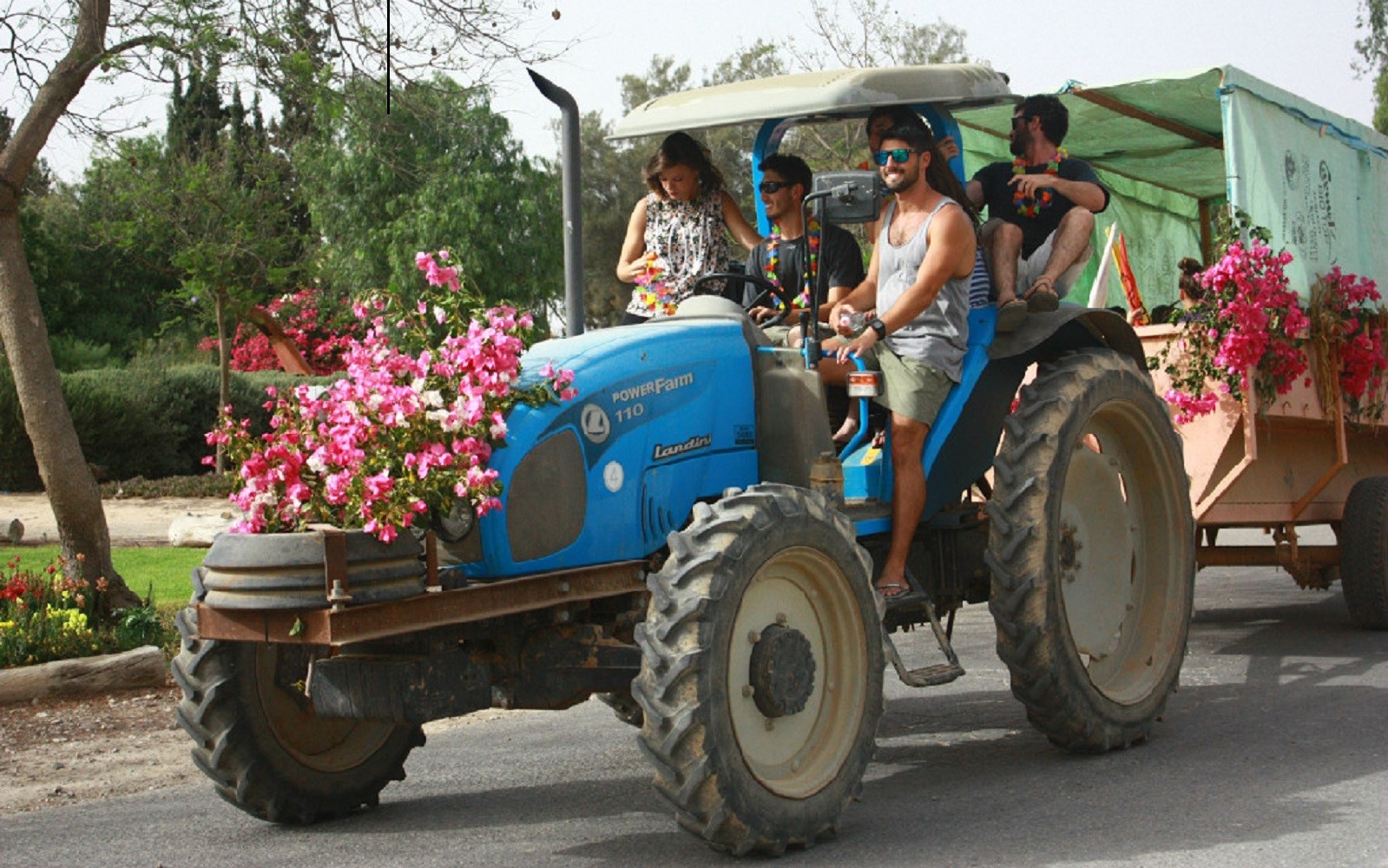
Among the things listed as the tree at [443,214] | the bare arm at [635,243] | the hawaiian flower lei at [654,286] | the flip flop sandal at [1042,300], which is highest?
the tree at [443,214]

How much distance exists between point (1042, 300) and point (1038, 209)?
899 millimetres

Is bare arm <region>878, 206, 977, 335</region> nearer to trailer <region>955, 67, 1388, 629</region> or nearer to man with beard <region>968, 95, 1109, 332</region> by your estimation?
man with beard <region>968, 95, 1109, 332</region>

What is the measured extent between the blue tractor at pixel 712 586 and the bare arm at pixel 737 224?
52 centimetres

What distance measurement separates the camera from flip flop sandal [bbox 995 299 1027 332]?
7000 mm

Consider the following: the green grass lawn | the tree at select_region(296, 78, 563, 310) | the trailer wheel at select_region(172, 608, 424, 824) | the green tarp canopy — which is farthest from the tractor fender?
the tree at select_region(296, 78, 563, 310)

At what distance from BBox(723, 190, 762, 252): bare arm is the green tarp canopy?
2.02m

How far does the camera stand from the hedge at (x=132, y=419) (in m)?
26.2

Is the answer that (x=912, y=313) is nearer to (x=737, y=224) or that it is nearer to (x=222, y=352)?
(x=737, y=224)

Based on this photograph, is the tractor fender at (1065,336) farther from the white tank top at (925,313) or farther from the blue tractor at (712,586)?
the white tank top at (925,313)

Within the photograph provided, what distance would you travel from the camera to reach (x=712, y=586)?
522cm

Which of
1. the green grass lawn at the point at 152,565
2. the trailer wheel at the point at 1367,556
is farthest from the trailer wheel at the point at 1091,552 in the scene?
the green grass lawn at the point at 152,565

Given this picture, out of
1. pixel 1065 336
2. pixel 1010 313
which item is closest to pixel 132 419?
pixel 1065 336

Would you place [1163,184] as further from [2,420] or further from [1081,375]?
[2,420]

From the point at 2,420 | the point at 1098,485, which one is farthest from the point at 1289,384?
the point at 2,420
